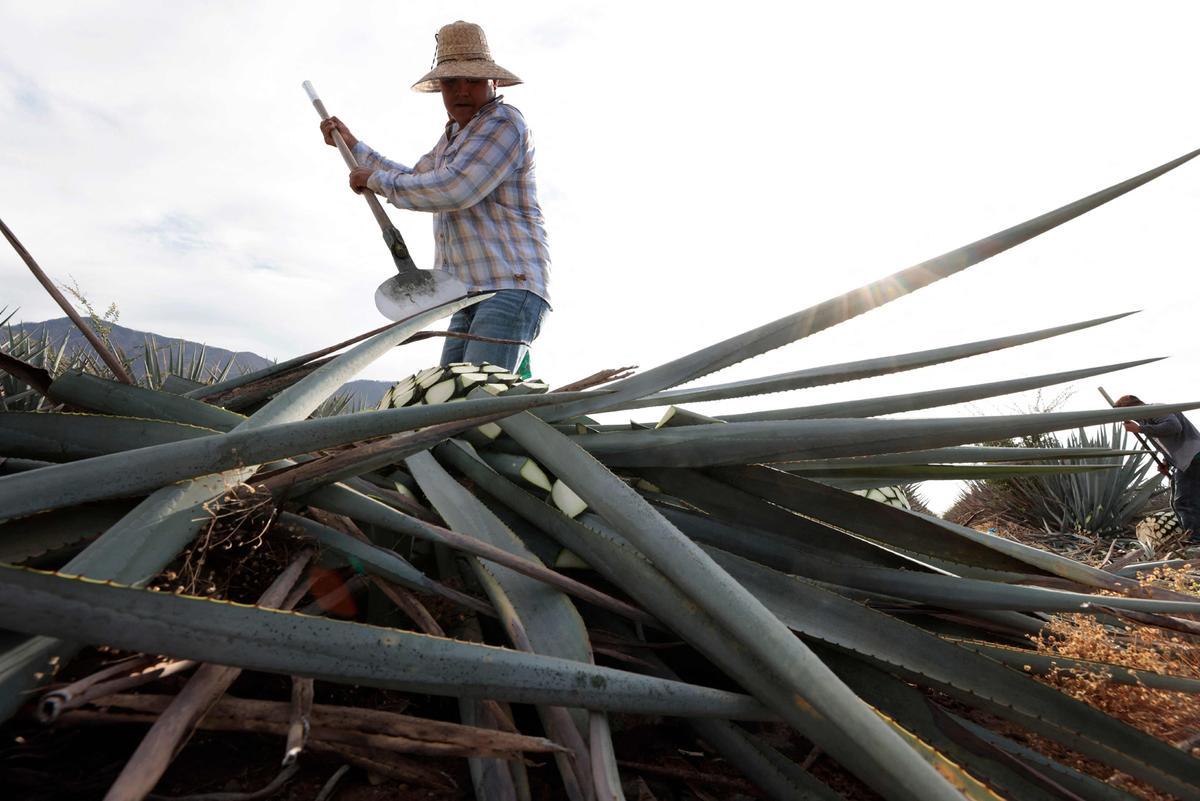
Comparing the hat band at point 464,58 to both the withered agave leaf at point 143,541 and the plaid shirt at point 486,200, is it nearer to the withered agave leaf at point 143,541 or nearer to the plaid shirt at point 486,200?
the plaid shirt at point 486,200

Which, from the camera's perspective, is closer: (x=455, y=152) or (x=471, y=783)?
(x=471, y=783)

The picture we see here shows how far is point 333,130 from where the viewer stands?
3971 millimetres

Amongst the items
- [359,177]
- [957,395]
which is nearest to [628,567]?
[957,395]

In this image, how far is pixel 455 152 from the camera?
3.03 metres

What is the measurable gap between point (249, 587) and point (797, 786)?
2.13 feet

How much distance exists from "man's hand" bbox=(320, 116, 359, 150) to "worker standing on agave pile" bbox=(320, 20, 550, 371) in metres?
0.89

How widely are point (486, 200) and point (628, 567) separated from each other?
2.60 m

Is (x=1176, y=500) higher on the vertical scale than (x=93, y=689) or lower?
lower

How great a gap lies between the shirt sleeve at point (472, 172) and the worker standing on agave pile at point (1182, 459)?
20.6ft

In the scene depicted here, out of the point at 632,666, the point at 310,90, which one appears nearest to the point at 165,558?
the point at 632,666

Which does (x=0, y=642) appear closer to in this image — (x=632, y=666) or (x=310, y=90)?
(x=632, y=666)

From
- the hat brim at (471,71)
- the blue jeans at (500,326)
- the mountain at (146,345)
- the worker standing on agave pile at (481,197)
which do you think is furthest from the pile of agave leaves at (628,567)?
A: the hat brim at (471,71)

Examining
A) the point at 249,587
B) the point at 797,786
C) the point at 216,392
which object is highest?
the point at 216,392

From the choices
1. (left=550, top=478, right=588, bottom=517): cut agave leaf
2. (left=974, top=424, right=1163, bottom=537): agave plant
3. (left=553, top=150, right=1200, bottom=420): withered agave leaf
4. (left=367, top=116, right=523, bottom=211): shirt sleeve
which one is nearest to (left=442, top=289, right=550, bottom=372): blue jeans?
(left=367, top=116, right=523, bottom=211): shirt sleeve
